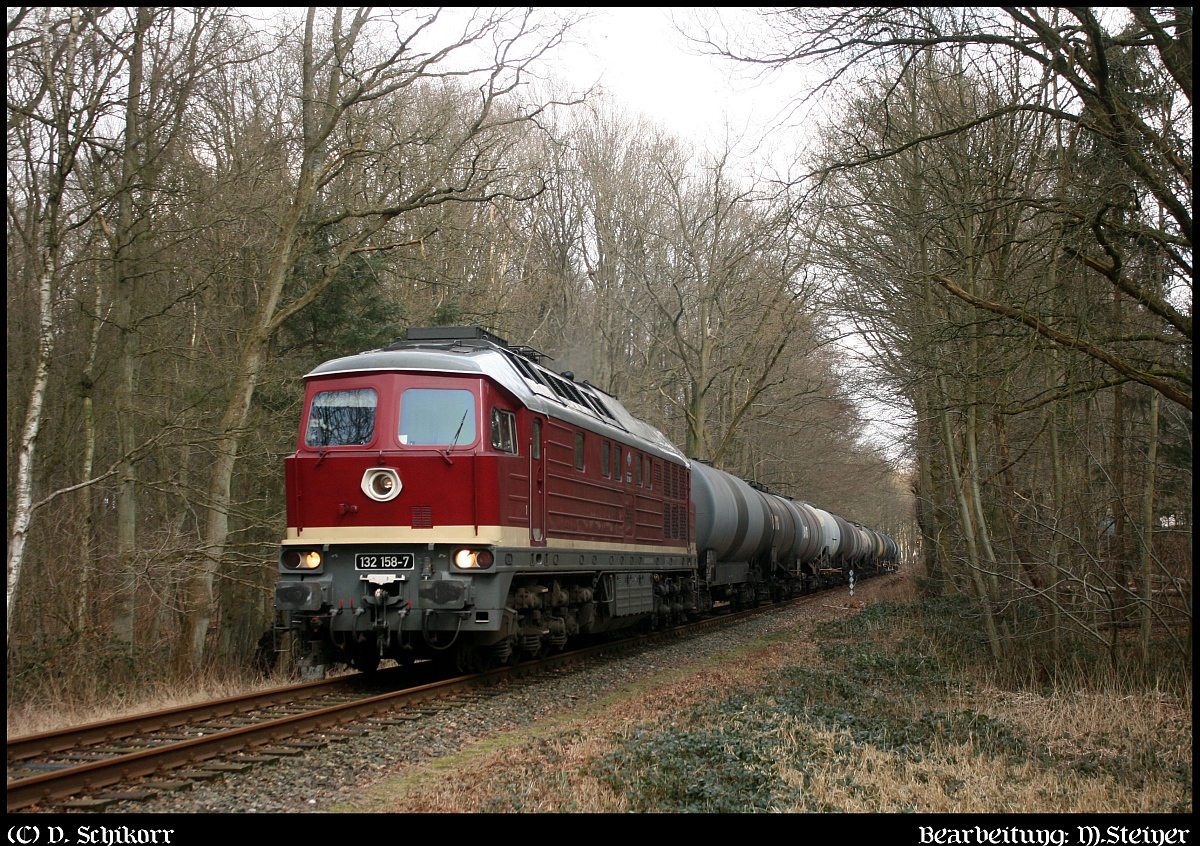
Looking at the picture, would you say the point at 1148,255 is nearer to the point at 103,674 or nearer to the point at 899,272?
the point at 899,272

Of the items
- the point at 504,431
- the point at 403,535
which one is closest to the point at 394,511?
the point at 403,535

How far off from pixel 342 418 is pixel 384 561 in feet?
5.49

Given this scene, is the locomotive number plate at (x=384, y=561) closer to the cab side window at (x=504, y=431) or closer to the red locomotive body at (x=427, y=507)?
the red locomotive body at (x=427, y=507)

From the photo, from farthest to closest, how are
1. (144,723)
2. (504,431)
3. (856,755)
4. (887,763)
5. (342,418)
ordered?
(504,431)
(342,418)
(144,723)
(856,755)
(887,763)

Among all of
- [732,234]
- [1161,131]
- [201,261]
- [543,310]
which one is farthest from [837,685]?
[543,310]

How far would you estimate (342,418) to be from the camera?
34.6 ft

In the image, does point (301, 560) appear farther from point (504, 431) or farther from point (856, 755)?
point (856, 755)

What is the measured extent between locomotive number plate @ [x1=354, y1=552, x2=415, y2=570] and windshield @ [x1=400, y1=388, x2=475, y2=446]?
3.88 feet

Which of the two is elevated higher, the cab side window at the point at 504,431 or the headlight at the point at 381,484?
the cab side window at the point at 504,431

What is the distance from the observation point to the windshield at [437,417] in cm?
1025

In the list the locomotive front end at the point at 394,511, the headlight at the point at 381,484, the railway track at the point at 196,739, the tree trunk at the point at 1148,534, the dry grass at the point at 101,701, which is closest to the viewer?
the railway track at the point at 196,739

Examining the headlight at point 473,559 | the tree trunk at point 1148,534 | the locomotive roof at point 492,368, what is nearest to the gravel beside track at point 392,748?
the headlight at point 473,559

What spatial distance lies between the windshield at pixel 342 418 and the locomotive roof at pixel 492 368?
278mm

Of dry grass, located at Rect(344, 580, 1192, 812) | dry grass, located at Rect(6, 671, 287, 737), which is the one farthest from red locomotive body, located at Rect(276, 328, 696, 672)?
dry grass, located at Rect(344, 580, 1192, 812)
